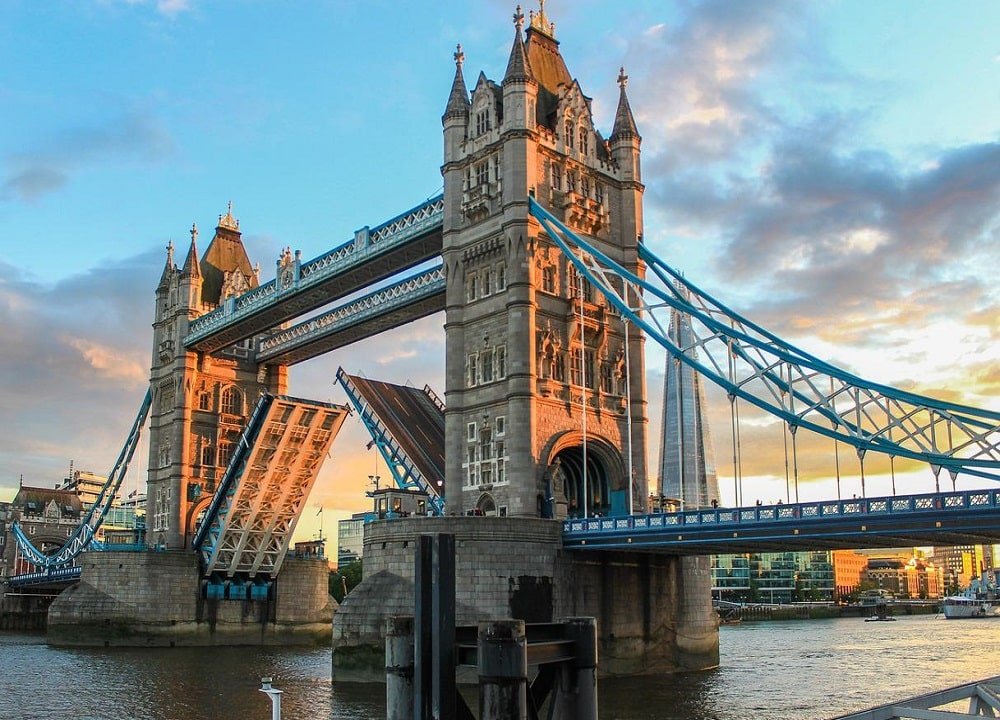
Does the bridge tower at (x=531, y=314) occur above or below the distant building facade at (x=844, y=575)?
above

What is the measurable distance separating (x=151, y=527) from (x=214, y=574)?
671 centimetres

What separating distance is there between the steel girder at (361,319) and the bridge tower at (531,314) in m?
4.54

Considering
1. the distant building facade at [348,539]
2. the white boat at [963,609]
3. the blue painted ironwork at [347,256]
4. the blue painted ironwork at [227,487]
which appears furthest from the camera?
the distant building facade at [348,539]

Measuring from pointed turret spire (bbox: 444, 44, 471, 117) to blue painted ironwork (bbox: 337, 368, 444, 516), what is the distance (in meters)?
15.3

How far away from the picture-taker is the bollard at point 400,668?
1598 cm

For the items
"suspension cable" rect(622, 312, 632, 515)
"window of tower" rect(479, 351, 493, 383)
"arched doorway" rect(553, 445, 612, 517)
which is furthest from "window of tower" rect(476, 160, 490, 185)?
"arched doorway" rect(553, 445, 612, 517)

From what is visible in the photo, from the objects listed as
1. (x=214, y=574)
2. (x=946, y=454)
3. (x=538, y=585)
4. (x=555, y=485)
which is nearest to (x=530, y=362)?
(x=555, y=485)

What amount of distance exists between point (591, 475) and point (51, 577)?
2201 inches

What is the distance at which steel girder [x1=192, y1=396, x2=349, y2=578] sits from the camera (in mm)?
55688

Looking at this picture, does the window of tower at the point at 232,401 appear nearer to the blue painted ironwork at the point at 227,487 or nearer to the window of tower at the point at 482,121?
the blue painted ironwork at the point at 227,487

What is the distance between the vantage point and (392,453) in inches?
2125

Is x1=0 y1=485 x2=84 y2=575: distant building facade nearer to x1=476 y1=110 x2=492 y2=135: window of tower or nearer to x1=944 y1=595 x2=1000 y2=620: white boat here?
x1=476 y1=110 x2=492 y2=135: window of tower

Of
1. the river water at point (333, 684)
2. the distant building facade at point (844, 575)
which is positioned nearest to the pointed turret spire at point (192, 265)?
the river water at point (333, 684)

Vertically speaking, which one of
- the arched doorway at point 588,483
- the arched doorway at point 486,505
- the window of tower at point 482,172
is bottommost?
the arched doorway at point 486,505
